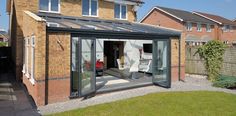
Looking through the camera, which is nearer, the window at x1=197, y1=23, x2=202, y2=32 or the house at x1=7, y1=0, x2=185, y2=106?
the house at x1=7, y1=0, x2=185, y2=106

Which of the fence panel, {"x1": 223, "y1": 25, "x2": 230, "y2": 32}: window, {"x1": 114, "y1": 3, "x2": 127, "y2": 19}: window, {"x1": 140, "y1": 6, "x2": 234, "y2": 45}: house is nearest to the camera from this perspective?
the fence panel

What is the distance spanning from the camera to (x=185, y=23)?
41.9 m

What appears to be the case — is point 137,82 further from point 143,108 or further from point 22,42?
point 22,42

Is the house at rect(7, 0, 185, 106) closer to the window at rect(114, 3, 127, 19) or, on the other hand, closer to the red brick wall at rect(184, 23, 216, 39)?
the window at rect(114, 3, 127, 19)

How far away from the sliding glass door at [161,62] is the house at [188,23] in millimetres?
26671

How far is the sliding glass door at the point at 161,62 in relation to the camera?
14.6 metres

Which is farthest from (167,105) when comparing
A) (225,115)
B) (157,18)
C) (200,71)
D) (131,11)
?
(157,18)

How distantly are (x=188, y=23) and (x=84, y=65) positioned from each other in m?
35.1

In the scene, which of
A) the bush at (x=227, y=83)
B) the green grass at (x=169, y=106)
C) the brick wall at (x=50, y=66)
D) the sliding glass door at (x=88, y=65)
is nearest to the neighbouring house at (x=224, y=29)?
the bush at (x=227, y=83)

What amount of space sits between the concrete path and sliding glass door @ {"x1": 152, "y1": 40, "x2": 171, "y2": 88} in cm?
749

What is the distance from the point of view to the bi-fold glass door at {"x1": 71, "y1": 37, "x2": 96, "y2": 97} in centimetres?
1118

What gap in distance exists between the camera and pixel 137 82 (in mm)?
15055

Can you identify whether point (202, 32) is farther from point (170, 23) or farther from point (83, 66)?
point (83, 66)

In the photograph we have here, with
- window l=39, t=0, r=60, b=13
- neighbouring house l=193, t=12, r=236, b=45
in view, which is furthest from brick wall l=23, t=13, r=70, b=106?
neighbouring house l=193, t=12, r=236, b=45
